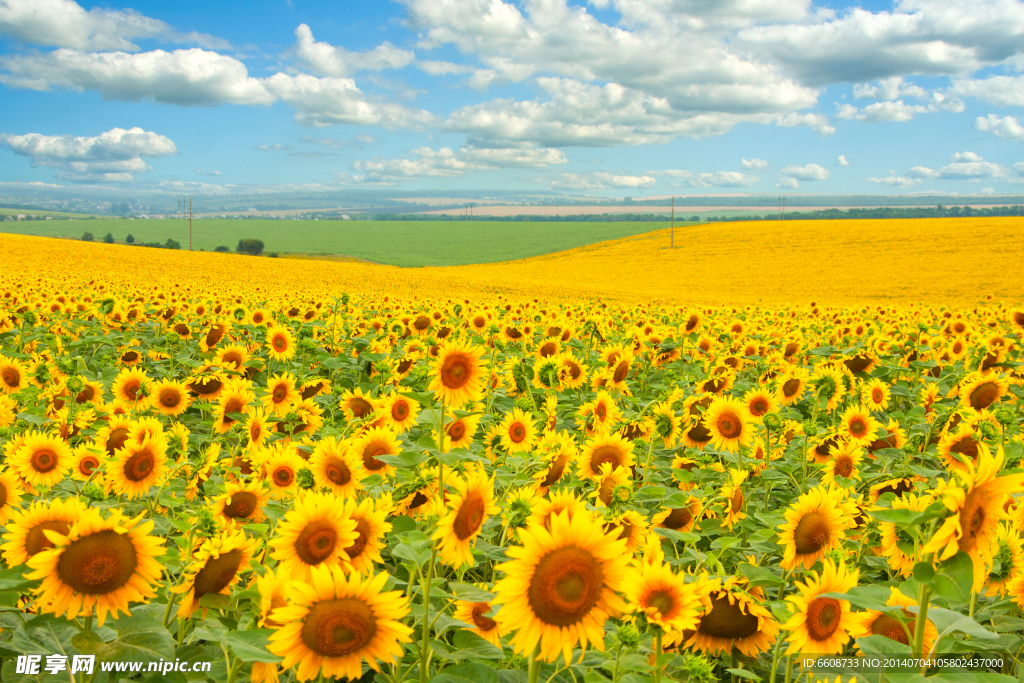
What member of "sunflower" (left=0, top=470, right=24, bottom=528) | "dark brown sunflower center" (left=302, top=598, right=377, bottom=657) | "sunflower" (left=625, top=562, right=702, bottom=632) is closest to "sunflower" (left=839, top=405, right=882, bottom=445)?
"sunflower" (left=625, top=562, right=702, bottom=632)

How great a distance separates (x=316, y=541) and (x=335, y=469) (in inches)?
33.7

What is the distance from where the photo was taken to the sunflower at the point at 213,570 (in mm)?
1742

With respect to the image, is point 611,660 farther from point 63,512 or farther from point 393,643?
point 63,512

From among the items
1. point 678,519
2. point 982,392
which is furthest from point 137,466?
point 982,392

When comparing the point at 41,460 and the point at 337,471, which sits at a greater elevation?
the point at 337,471

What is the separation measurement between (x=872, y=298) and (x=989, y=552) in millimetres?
35271

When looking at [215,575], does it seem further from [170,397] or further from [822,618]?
[170,397]

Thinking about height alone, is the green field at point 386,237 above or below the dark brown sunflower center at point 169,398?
above

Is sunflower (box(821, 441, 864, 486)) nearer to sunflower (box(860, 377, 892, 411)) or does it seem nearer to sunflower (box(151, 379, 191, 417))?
sunflower (box(860, 377, 892, 411))

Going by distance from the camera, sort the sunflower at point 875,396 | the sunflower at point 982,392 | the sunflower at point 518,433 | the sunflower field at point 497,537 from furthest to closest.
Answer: the sunflower at point 875,396, the sunflower at point 982,392, the sunflower at point 518,433, the sunflower field at point 497,537

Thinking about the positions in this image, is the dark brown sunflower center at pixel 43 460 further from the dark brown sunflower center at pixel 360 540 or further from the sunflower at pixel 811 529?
the sunflower at pixel 811 529

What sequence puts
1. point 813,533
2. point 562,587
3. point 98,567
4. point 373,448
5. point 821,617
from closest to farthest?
point 562,587
point 98,567
point 821,617
point 813,533
point 373,448

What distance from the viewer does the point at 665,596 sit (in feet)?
5.48

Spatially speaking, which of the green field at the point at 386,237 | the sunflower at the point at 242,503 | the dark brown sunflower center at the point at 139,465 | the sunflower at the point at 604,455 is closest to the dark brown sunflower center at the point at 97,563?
the sunflower at the point at 242,503
